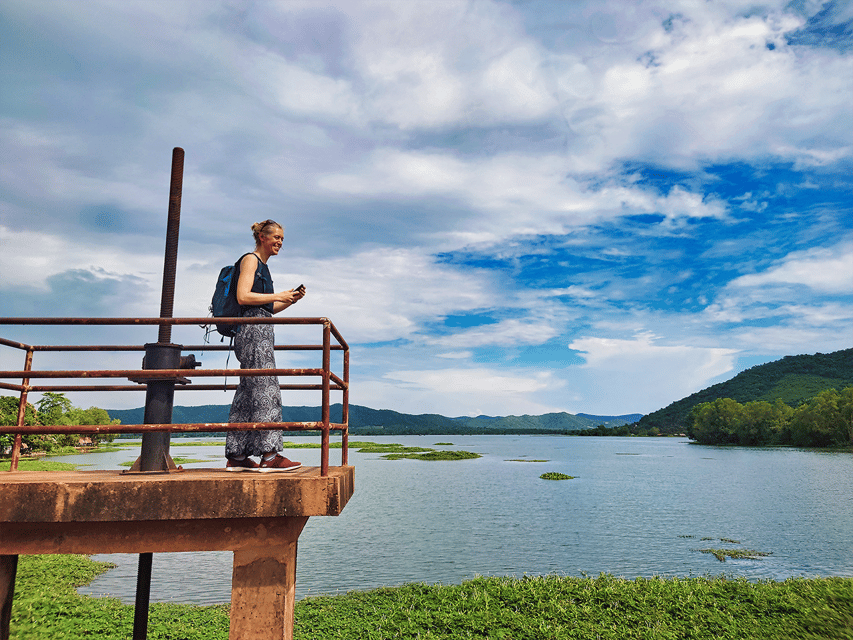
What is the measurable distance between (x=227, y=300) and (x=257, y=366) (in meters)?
0.84

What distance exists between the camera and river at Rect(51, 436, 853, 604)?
20.0 m

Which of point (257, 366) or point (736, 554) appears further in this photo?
point (736, 554)

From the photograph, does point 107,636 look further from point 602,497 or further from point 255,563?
point 602,497

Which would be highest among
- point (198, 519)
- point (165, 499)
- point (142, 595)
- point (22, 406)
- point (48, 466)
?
point (22, 406)

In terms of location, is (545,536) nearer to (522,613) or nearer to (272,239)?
(522,613)

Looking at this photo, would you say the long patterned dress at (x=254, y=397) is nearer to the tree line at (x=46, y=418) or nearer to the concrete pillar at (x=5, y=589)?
the concrete pillar at (x=5, y=589)

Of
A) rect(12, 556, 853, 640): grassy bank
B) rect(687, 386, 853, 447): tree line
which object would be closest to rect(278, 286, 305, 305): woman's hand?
rect(12, 556, 853, 640): grassy bank

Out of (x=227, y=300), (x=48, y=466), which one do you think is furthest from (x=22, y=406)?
(x=48, y=466)

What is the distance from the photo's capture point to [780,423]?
128m

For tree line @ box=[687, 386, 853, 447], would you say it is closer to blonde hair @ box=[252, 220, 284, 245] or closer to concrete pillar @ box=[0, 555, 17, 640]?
blonde hair @ box=[252, 220, 284, 245]

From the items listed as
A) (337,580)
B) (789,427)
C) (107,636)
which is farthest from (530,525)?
(789,427)

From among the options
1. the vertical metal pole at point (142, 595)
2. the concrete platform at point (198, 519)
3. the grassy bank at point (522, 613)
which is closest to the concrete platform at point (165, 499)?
the concrete platform at point (198, 519)

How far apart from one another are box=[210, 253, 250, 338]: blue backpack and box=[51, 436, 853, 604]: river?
13301 mm

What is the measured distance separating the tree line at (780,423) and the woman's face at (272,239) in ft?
414
